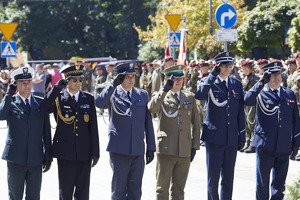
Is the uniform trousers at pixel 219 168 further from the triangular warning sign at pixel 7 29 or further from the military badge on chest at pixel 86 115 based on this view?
the triangular warning sign at pixel 7 29

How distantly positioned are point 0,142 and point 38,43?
44.2 m

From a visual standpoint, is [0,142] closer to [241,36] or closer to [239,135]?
[239,135]

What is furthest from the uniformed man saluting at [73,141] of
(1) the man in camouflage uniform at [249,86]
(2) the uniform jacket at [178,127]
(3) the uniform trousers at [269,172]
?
(1) the man in camouflage uniform at [249,86]

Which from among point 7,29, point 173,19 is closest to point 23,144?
point 173,19

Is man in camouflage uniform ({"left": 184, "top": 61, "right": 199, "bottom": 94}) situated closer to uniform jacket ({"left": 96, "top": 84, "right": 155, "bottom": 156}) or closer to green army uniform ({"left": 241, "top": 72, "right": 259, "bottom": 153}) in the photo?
green army uniform ({"left": 241, "top": 72, "right": 259, "bottom": 153})

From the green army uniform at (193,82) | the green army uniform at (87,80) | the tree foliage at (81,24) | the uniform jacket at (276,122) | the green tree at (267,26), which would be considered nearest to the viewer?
the uniform jacket at (276,122)

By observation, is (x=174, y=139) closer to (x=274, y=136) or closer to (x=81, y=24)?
(x=274, y=136)

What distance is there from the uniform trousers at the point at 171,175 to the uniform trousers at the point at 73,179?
0.95 m

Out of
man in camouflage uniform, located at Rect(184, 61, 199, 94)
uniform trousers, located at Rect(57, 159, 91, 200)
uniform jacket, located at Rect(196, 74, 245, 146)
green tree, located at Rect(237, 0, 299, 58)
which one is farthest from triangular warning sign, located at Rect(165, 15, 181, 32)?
uniform trousers, located at Rect(57, 159, 91, 200)

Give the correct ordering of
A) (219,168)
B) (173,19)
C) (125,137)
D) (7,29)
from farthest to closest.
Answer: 1. (7,29)
2. (173,19)
3. (219,168)
4. (125,137)

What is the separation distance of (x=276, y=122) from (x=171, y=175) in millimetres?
1520

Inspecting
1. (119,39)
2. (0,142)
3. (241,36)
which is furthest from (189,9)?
(119,39)

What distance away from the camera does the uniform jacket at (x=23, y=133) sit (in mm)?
7047

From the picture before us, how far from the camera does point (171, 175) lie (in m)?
7.72
